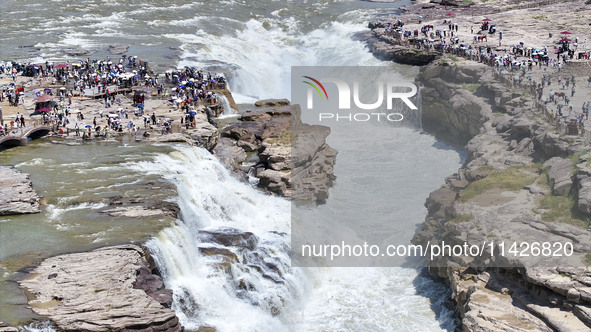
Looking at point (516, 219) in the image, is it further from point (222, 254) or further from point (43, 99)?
point (43, 99)

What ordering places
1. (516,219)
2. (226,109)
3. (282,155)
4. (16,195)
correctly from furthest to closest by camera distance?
1. (226,109)
2. (282,155)
3. (16,195)
4. (516,219)

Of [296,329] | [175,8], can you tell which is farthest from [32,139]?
[175,8]

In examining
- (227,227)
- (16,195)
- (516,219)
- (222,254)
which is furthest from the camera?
(227,227)

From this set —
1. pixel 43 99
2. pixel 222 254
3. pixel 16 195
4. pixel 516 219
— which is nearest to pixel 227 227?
pixel 222 254

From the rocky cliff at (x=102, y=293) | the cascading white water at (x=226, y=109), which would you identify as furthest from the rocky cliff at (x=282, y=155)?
the rocky cliff at (x=102, y=293)

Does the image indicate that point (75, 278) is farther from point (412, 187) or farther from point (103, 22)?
point (103, 22)

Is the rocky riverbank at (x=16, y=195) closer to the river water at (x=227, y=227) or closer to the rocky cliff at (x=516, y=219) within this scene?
the river water at (x=227, y=227)
